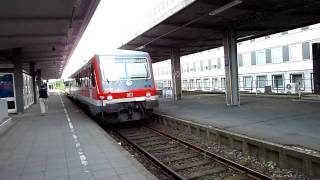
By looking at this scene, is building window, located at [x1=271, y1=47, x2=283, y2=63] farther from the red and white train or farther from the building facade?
the red and white train

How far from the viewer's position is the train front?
1431 centimetres

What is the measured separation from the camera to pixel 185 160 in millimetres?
9414

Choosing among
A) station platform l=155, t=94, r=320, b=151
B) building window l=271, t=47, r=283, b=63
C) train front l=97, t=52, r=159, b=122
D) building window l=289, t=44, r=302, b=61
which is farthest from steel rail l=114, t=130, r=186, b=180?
building window l=271, t=47, r=283, b=63

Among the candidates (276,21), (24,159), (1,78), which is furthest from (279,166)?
(1,78)

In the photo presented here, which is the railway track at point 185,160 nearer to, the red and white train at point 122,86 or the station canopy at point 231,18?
the red and white train at point 122,86

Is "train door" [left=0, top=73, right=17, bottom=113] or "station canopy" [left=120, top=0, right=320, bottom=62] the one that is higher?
"station canopy" [left=120, top=0, right=320, bottom=62]

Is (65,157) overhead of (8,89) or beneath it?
beneath

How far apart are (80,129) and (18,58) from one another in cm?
1046

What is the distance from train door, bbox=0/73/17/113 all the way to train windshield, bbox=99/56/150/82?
9092 millimetres

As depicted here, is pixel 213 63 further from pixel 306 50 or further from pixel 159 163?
pixel 159 163

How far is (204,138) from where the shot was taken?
11773mm

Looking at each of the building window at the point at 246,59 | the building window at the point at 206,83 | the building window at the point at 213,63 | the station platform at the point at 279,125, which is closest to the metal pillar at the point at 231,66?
the station platform at the point at 279,125

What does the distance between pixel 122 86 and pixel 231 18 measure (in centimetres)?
578

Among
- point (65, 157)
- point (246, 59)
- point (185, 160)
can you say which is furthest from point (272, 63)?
point (65, 157)
